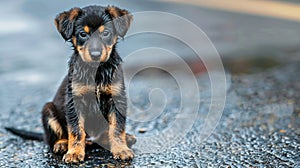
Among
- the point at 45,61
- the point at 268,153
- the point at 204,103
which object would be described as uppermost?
the point at 45,61

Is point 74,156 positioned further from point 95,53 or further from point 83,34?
point 83,34

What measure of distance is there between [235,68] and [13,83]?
3233 mm

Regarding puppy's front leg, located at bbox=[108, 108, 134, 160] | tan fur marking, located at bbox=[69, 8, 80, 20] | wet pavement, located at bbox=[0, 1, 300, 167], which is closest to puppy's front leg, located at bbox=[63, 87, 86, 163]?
wet pavement, located at bbox=[0, 1, 300, 167]

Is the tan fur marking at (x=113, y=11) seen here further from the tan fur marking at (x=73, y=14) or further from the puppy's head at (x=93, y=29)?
the tan fur marking at (x=73, y=14)

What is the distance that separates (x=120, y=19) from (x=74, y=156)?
1.16m

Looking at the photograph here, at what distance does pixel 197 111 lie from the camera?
18.0ft

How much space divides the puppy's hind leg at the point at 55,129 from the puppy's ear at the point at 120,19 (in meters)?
0.90

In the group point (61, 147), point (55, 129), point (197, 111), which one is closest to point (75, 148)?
point (61, 147)

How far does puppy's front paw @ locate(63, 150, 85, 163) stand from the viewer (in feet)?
12.9

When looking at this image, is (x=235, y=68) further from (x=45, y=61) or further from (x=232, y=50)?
(x=45, y=61)

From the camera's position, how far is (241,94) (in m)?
6.09

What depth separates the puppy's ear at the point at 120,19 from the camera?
3.99 metres

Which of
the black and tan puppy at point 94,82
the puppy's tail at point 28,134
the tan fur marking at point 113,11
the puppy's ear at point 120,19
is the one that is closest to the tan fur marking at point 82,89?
the black and tan puppy at point 94,82

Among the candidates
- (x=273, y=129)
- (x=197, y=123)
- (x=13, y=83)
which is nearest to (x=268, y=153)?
(x=273, y=129)
